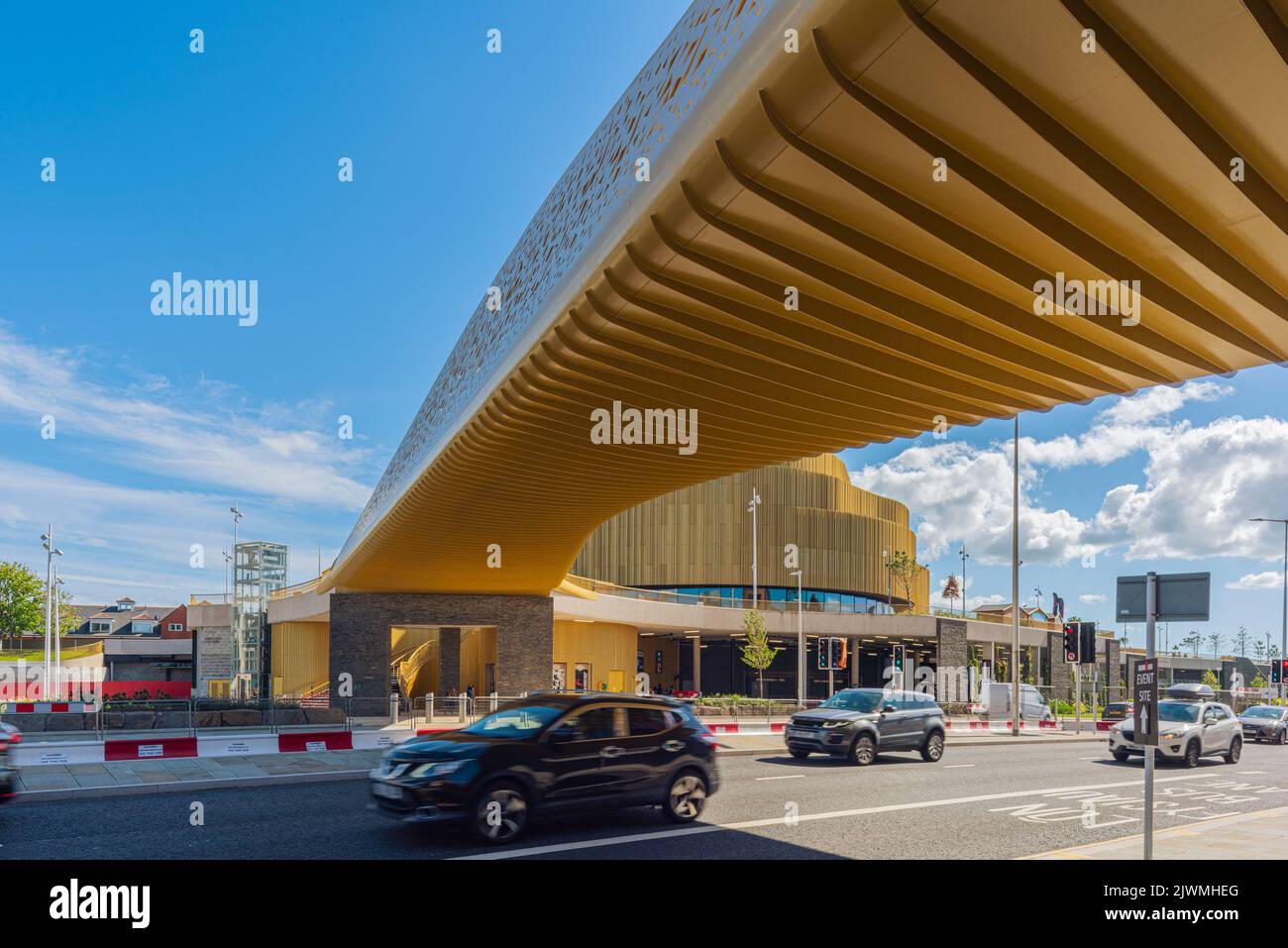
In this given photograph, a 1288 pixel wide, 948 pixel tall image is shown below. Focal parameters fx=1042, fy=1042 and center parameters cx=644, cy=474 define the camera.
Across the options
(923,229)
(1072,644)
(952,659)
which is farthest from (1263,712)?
(923,229)

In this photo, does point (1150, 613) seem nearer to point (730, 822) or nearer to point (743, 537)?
point (730, 822)

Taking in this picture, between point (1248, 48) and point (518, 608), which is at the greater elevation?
point (1248, 48)

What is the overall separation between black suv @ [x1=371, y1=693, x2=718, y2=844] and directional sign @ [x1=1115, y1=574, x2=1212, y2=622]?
5355 mm

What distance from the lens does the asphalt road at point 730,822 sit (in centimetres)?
1109

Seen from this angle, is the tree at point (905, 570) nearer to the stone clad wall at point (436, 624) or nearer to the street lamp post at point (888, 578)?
the street lamp post at point (888, 578)

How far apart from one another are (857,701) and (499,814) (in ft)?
44.2

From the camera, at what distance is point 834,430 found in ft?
50.8

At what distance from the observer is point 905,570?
295 ft

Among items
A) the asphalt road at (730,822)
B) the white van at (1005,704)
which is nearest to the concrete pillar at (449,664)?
the white van at (1005,704)

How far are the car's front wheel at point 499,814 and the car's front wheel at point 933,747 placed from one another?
1448cm

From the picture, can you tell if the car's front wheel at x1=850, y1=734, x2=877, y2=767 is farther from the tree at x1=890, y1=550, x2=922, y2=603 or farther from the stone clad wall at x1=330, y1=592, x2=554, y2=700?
the tree at x1=890, y1=550, x2=922, y2=603
